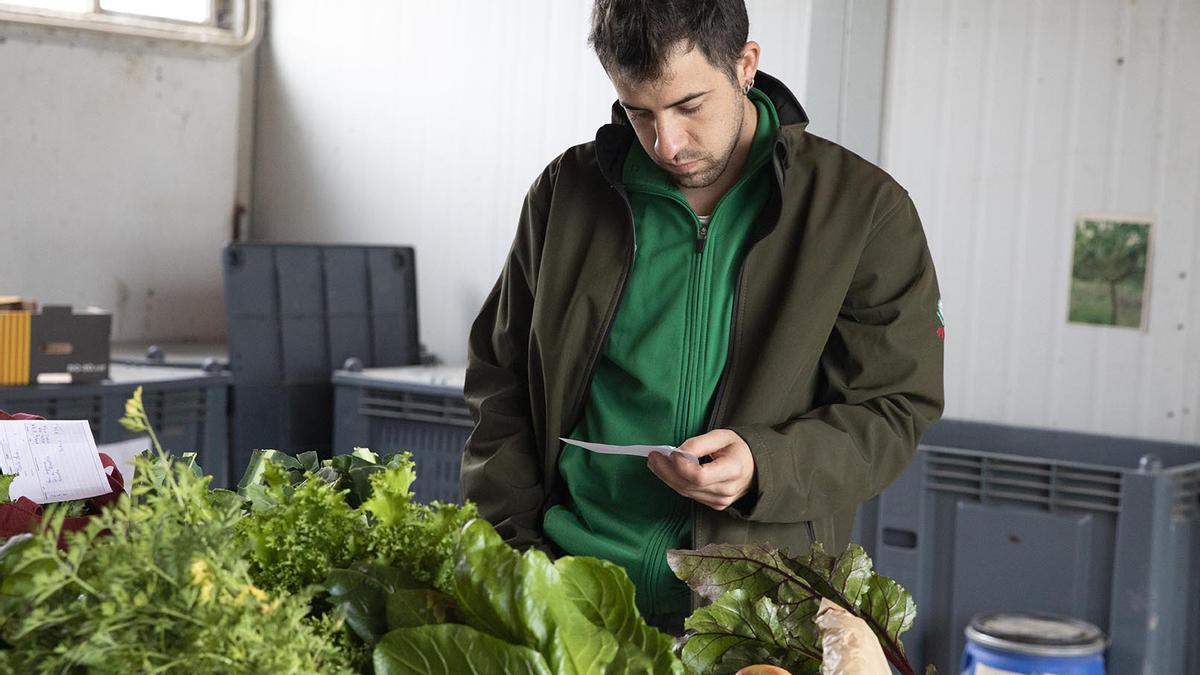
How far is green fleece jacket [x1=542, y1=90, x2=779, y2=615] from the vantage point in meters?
1.37

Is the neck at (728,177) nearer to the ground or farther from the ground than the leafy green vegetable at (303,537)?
farther from the ground

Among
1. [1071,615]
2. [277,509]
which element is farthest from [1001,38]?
[277,509]

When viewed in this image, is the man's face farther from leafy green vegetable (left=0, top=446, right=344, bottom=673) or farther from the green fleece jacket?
leafy green vegetable (left=0, top=446, right=344, bottom=673)

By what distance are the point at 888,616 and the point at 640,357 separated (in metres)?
0.45

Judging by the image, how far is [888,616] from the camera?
104cm

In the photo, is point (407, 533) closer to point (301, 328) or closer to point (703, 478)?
point (703, 478)

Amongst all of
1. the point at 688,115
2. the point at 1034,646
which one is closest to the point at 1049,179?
the point at 1034,646

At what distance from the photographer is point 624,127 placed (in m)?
1.49

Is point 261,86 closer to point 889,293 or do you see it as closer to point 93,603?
point 889,293

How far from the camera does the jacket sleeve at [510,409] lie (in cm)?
147

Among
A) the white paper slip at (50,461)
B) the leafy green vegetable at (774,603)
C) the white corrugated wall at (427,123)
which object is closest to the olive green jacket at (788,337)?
the leafy green vegetable at (774,603)

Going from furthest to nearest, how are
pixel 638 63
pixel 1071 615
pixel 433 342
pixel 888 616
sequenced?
pixel 433 342, pixel 1071 615, pixel 638 63, pixel 888 616

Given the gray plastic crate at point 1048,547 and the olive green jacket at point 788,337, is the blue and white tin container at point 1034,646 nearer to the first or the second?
the gray plastic crate at point 1048,547

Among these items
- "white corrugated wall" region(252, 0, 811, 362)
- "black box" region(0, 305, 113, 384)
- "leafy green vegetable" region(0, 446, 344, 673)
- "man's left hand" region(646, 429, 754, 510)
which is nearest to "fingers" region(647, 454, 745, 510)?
"man's left hand" region(646, 429, 754, 510)
